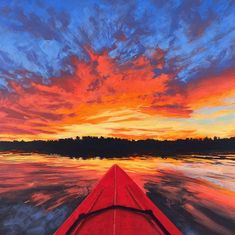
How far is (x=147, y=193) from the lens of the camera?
7.72 meters

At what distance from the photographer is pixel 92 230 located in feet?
8.58

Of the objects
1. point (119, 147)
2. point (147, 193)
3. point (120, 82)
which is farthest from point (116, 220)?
point (119, 147)

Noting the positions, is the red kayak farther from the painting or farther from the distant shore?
the distant shore

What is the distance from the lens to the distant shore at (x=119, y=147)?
51.1ft

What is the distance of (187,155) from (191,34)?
11325 millimetres

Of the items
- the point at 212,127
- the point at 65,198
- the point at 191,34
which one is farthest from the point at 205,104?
the point at 65,198

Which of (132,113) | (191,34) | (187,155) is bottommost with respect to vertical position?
(187,155)

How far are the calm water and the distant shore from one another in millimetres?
3456

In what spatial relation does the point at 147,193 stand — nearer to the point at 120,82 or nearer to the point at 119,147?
the point at 120,82

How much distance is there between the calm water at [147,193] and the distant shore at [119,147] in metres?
3.46

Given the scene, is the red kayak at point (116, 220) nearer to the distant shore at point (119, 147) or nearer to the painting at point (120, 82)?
the painting at point (120, 82)

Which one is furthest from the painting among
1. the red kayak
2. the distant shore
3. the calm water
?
the red kayak

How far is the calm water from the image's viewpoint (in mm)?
5344

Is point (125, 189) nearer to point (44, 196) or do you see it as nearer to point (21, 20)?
point (44, 196)
